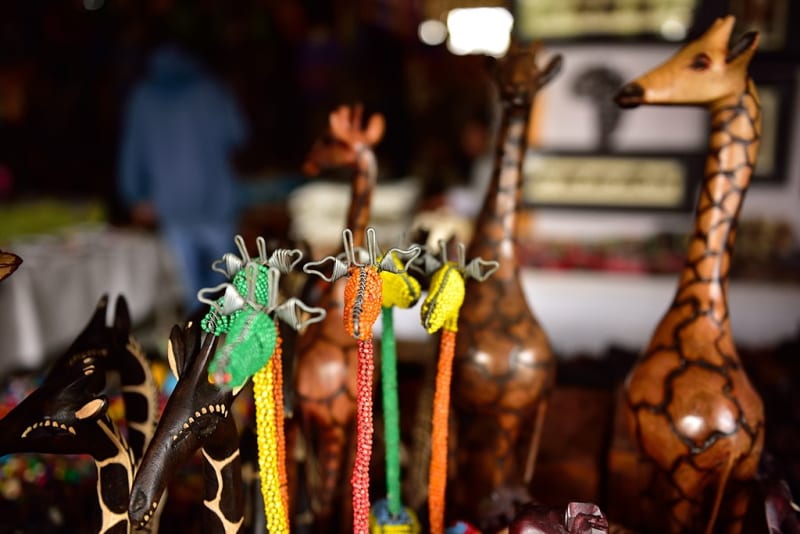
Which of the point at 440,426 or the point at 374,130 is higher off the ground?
the point at 374,130

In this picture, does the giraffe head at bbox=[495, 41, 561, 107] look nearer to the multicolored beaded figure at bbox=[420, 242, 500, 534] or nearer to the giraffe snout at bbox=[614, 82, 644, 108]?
the giraffe snout at bbox=[614, 82, 644, 108]

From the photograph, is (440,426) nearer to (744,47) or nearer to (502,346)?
(502,346)

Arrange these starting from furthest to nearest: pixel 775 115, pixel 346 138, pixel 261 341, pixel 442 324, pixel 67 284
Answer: pixel 67 284 < pixel 775 115 < pixel 346 138 < pixel 442 324 < pixel 261 341

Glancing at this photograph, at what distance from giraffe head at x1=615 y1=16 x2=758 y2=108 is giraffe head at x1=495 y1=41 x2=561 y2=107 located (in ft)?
0.38

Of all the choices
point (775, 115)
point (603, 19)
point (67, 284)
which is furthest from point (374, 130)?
point (67, 284)

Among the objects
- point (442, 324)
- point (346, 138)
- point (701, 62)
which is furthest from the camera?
point (346, 138)

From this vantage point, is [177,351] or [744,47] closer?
[177,351]

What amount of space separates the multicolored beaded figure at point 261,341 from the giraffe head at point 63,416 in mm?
157

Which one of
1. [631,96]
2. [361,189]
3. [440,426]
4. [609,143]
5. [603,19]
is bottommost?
[440,426]

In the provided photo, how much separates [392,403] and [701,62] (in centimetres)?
55

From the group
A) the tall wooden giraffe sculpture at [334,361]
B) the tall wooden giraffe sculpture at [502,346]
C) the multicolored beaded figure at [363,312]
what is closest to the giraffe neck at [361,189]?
the tall wooden giraffe sculpture at [334,361]

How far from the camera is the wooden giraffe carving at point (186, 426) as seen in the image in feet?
1.80

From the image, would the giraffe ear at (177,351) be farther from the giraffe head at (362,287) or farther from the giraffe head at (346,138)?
the giraffe head at (346,138)

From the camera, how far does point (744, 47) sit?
730 millimetres
